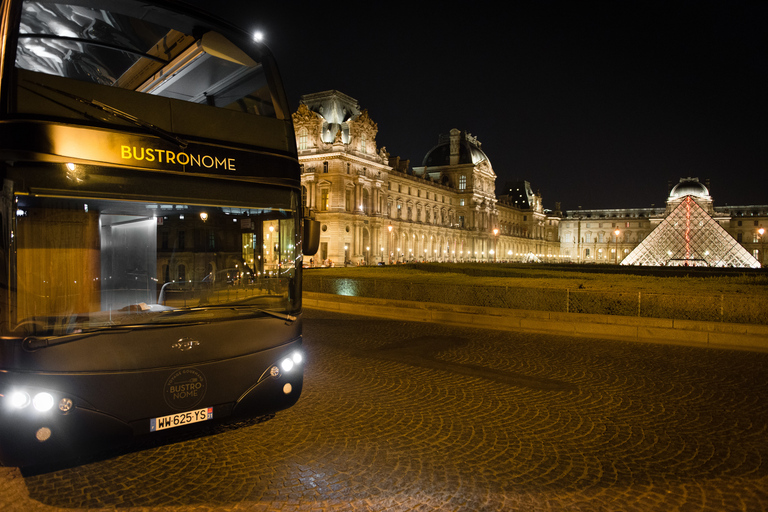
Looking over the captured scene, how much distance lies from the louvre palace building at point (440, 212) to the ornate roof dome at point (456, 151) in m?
0.19

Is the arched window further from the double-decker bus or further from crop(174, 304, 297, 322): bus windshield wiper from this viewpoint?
crop(174, 304, 297, 322): bus windshield wiper

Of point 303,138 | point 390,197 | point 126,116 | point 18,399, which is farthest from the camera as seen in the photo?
point 390,197

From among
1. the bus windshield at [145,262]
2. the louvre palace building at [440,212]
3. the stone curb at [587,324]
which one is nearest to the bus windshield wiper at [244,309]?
the bus windshield at [145,262]

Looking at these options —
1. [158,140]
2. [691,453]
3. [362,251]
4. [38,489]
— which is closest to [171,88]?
[158,140]

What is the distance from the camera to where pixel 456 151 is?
97.1m

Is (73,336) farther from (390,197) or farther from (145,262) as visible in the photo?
(390,197)

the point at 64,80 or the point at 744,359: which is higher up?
the point at 64,80

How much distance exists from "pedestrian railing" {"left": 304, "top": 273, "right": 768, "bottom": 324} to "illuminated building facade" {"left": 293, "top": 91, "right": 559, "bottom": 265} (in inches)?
1292

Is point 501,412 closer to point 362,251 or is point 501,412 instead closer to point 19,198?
point 19,198

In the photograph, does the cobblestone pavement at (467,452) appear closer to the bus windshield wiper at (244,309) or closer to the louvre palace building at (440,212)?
the bus windshield wiper at (244,309)

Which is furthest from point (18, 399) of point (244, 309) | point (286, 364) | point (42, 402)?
point (286, 364)

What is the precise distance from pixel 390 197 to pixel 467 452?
241 ft

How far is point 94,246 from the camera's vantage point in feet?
14.0

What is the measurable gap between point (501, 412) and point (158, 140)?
4650 millimetres
